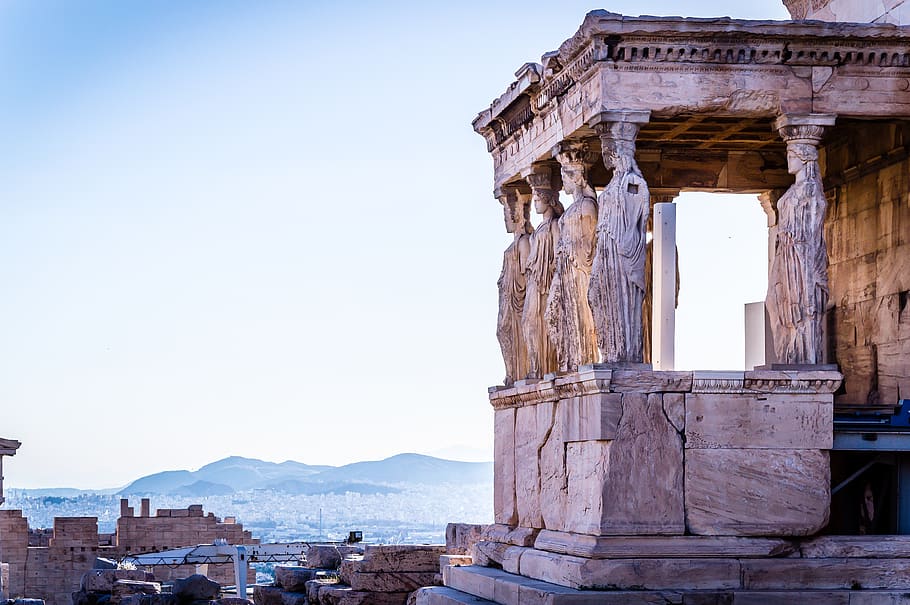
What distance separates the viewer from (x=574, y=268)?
14039 millimetres

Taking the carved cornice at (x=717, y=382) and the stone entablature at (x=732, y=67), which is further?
the stone entablature at (x=732, y=67)

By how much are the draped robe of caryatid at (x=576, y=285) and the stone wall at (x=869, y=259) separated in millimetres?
2463

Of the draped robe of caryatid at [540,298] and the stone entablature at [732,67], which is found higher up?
the stone entablature at [732,67]

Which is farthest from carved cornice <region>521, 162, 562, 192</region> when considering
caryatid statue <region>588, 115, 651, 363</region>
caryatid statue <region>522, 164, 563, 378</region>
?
caryatid statue <region>588, 115, 651, 363</region>

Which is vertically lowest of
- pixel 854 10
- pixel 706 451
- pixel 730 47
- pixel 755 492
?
pixel 755 492

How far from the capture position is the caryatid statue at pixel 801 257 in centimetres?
1330

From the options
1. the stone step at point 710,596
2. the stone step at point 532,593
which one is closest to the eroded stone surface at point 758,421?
the stone step at point 710,596

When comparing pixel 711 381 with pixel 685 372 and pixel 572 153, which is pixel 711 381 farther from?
pixel 572 153

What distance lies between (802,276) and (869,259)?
2037mm

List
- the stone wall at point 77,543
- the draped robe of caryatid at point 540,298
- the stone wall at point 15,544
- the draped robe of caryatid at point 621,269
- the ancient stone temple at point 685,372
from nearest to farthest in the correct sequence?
the ancient stone temple at point 685,372, the draped robe of caryatid at point 621,269, the draped robe of caryatid at point 540,298, the stone wall at point 15,544, the stone wall at point 77,543

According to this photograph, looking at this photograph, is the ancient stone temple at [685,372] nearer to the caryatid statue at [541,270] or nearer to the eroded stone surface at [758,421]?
the eroded stone surface at [758,421]

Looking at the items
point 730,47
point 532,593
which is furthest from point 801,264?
point 532,593

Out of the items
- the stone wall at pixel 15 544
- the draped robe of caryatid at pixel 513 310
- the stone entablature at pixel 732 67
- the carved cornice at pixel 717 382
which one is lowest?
the stone wall at pixel 15 544

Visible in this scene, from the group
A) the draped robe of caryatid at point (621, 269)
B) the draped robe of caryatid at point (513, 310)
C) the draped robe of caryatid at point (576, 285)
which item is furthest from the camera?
the draped robe of caryatid at point (513, 310)
